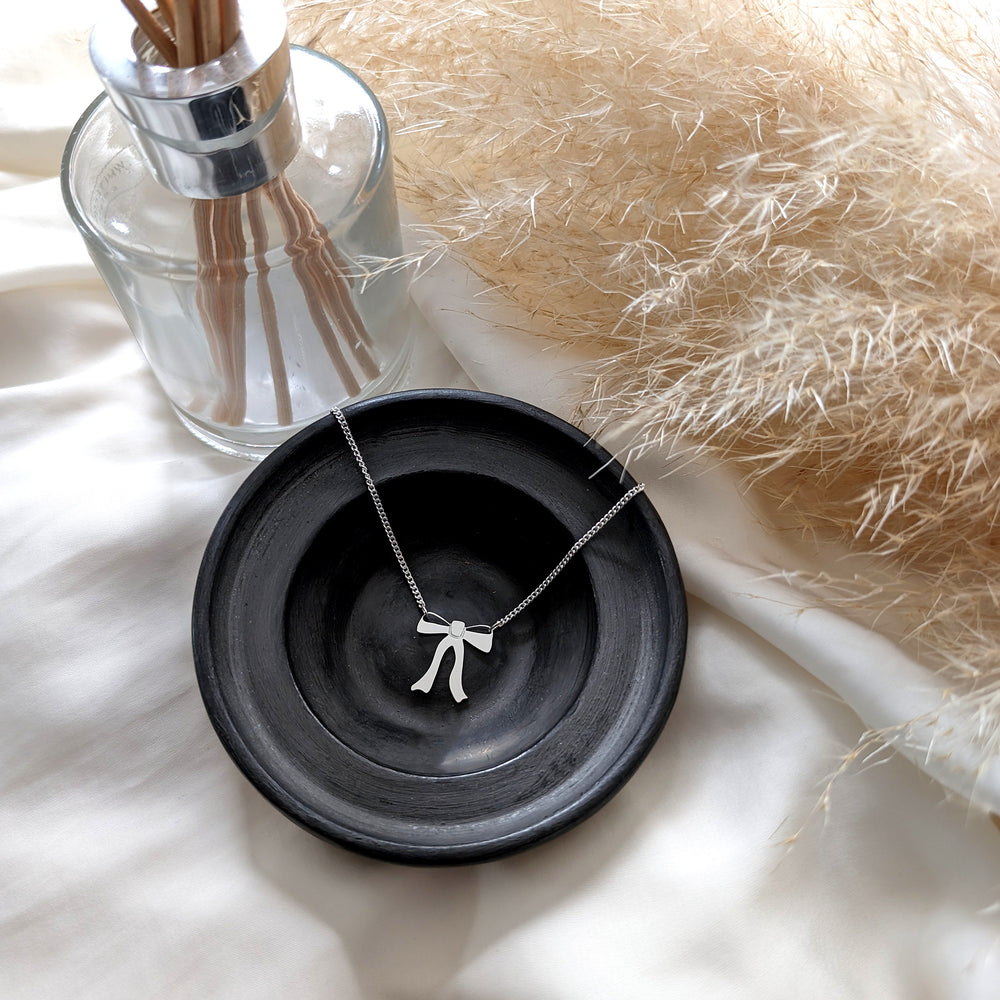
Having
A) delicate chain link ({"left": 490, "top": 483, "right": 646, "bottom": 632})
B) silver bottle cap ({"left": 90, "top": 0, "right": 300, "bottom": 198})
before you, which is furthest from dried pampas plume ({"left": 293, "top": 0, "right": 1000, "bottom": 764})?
silver bottle cap ({"left": 90, "top": 0, "right": 300, "bottom": 198})

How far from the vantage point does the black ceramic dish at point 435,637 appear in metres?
0.54

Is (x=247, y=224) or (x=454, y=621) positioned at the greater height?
(x=247, y=224)

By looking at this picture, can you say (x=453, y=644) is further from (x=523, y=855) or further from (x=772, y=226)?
(x=772, y=226)

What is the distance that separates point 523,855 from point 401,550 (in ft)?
0.67

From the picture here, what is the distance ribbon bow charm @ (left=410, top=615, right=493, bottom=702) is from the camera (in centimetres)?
60

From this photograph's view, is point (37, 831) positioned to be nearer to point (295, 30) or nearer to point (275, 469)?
point (275, 469)

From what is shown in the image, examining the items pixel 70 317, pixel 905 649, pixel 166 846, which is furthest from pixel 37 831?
pixel 905 649

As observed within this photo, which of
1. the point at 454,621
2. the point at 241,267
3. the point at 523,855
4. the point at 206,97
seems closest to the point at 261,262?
the point at 241,267

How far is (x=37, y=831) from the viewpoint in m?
0.59

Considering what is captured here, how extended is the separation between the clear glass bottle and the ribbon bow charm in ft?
0.58

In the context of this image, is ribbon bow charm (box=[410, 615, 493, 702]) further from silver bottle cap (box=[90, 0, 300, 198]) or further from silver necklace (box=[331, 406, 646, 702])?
silver bottle cap (box=[90, 0, 300, 198])

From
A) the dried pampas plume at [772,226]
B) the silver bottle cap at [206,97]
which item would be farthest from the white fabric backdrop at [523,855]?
the silver bottle cap at [206,97]

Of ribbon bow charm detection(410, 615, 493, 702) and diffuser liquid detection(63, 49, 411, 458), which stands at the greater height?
diffuser liquid detection(63, 49, 411, 458)

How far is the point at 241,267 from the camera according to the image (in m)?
0.54
